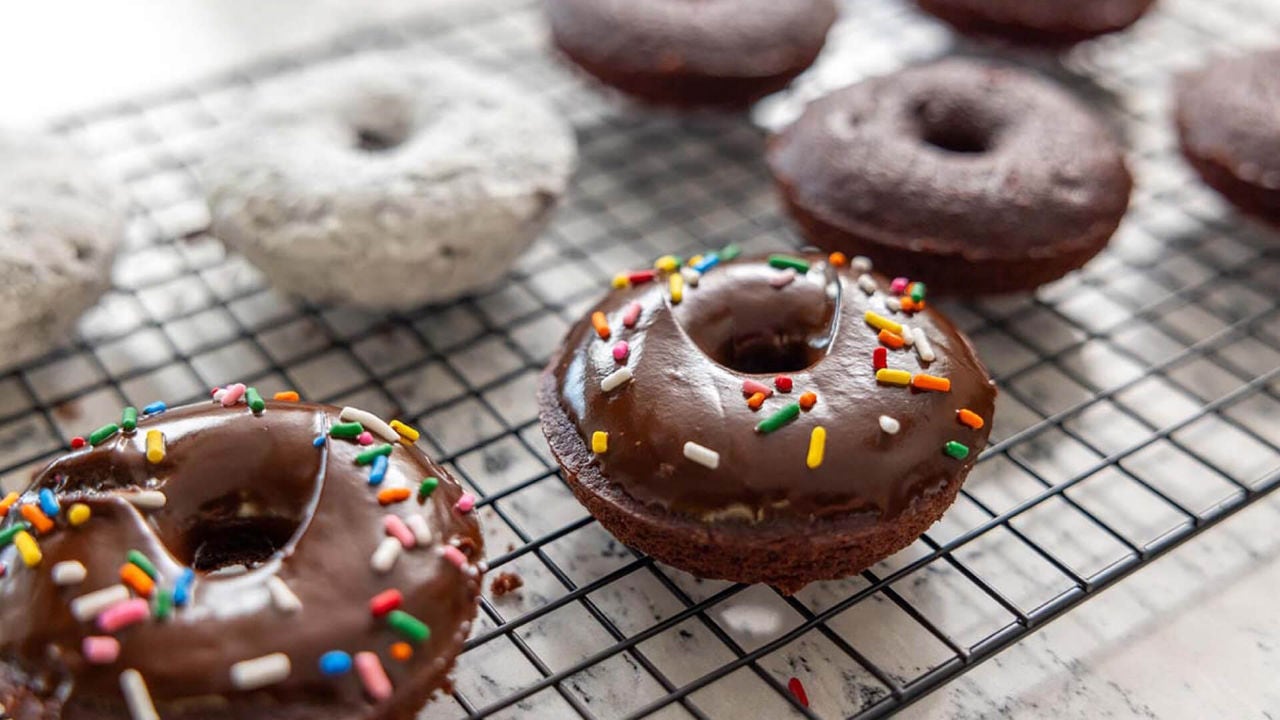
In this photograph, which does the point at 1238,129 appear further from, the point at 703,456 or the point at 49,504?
the point at 49,504

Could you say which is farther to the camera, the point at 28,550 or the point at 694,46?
the point at 694,46

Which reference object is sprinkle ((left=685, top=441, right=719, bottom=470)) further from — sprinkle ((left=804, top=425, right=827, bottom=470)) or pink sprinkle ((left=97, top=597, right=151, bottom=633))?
pink sprinkle ((left=97, top=597, right=151, bottom=633))

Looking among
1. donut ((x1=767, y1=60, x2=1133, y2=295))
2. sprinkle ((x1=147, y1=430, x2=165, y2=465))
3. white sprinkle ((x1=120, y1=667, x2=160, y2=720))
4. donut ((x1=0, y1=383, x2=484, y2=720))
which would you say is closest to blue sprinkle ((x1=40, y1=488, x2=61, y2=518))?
donut ((x1=0, y1=383, x2=484, y2=720))

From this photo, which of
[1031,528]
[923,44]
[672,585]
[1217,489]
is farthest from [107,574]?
[923,44]

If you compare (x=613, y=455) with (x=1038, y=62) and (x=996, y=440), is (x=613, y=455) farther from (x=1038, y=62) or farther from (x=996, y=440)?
(x=1038, y=62)

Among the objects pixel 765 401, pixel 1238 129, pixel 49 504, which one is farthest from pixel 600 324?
pixel 1238 129

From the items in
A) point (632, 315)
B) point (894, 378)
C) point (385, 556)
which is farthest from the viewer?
point (632, 315)
